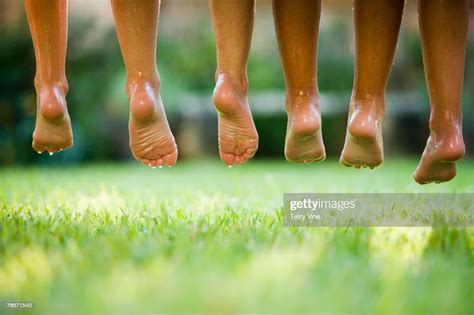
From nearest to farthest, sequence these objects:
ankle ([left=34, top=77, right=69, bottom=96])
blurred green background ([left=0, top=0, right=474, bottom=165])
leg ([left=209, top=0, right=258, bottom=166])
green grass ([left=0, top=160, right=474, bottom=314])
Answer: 1. green grass ([left=0, top=160, right=474, bottom=314])
2. leg ([left=209, top=0, right=258, bottom=166])
3. ankle ([left=34, top=77, right=69, bottom=96])
4. blurred green background ([left=0, top=0, right=474, bottom=165])

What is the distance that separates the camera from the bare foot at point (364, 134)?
149cm

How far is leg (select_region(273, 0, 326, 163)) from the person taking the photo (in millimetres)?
1505

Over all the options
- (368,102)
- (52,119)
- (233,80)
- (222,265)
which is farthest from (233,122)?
(222,265)

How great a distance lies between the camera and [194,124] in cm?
592

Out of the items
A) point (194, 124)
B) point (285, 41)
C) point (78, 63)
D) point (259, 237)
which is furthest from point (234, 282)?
point (194, 124)

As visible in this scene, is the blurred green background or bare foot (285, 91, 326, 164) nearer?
bare foot (285, 91, 326, 164)

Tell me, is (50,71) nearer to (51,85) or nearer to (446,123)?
(51,85)

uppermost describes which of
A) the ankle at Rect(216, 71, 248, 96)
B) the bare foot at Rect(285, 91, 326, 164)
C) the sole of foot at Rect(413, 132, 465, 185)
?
the ankle at Rect(216, 71, 248, 96)

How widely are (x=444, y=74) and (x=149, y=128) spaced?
2.14 ft

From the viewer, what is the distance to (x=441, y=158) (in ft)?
5.03

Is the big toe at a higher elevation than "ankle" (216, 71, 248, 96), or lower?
lower

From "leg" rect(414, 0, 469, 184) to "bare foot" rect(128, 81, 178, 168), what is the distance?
0.58 meters

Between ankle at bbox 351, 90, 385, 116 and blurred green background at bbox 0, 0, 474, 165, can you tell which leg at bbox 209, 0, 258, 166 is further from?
blurred green background at bbox 0, 0, 474, 165

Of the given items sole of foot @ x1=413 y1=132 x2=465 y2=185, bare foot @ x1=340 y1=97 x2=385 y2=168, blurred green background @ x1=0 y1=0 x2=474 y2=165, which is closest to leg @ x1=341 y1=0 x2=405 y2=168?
bare foot @ x1=340 y1=97 x2=385 y2=168
